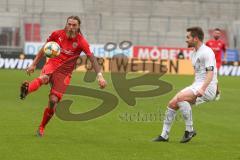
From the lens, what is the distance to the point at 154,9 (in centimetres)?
4909

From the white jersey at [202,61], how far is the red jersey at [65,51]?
6.35 ft

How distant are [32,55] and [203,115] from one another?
73.3ft

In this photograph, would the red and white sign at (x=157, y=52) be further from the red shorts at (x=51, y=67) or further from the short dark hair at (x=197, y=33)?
the short dark hair at (x=197, y=33)

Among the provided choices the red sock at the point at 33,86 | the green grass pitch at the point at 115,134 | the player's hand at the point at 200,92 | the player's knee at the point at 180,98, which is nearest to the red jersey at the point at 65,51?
the red sock at the point at 33,86

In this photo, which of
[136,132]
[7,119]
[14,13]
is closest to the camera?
[136,132]

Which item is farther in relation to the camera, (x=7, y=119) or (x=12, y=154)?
(x=7, y=119)

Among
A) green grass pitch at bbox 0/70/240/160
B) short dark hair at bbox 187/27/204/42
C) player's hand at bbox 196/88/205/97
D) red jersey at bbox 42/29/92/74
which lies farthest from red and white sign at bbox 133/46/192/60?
player's hand at bbox 196/88/205/97

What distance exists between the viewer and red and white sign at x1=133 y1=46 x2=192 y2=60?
4291cm

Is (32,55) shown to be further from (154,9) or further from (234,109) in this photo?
(234,109)

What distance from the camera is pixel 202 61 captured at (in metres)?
11.8

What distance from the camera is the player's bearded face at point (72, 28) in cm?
1211

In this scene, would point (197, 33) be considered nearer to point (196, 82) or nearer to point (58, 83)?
point (196, 82)

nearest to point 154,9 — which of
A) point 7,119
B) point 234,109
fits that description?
point 234,109

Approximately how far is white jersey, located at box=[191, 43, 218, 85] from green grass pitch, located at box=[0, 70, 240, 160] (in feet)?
3.78
